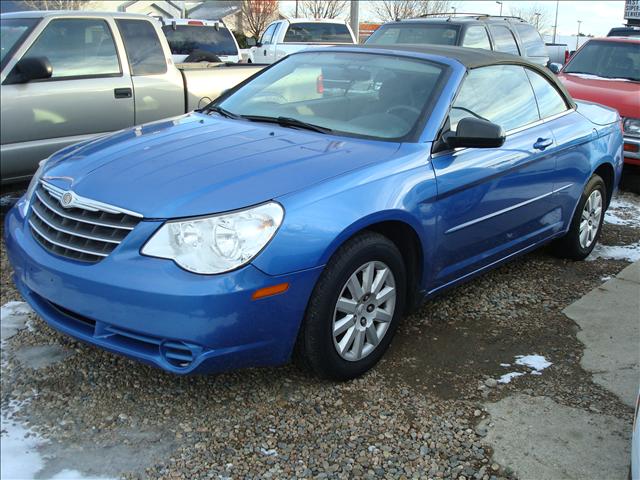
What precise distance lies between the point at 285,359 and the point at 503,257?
6.06 ft

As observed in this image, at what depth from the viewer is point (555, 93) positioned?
481cm

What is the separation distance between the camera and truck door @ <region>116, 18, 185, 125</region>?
6.67 m

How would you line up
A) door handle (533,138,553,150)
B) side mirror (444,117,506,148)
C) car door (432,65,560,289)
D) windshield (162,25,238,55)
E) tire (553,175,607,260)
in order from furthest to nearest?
windshield (162,25,238,55), tire (553,175,607,260), door handle (533,138,553,150), car door (432,65,560,289), side mirror (444,117,506,148)

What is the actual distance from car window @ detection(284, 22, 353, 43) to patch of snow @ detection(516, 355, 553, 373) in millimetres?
13027

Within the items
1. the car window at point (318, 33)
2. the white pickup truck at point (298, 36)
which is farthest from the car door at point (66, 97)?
the car window at point (318, 33)

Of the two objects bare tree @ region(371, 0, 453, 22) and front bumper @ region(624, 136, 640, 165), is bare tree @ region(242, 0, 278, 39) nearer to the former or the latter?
bare tree @ region(371, 0, 453, 22)

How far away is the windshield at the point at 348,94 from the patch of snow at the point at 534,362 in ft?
4.43

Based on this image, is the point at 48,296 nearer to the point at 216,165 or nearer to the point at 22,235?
the point at 22,235

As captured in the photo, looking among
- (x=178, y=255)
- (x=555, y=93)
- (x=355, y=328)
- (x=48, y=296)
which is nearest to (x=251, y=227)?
(x=178, y=255)

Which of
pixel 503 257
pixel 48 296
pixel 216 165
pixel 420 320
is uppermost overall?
pixel 216 165

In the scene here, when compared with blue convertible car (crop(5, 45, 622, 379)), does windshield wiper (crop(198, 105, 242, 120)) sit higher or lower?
higher

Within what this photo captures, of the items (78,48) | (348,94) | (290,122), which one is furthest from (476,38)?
(290,122)

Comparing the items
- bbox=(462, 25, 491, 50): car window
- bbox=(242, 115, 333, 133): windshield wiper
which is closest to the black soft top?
bbox=(242, 115, 333, 133): windshield wiper

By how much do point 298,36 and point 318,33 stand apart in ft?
1.67
